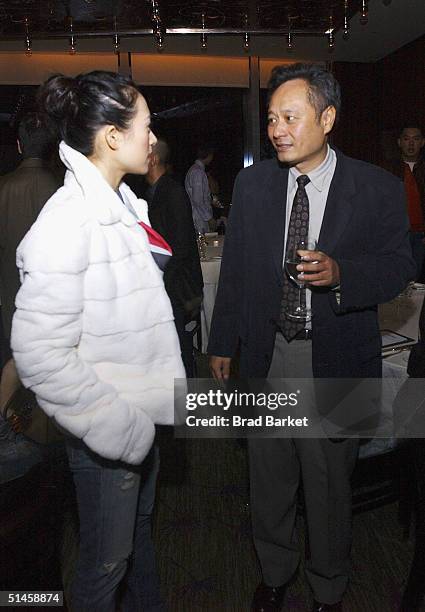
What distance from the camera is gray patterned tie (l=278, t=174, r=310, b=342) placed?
1.71 meters

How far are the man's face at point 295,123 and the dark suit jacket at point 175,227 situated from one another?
52.3 inches

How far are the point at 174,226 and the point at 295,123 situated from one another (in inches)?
54.9

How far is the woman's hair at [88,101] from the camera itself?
122cm

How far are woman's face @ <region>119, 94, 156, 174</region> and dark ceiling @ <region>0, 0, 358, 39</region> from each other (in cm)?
417

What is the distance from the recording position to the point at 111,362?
1.30m

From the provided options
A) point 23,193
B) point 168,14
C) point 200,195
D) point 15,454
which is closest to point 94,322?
point 15,454

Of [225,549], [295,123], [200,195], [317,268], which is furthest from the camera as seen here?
[200,195]

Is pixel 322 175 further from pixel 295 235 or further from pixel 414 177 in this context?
Answer: pixel 414 177

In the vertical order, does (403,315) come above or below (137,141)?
below

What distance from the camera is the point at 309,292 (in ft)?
5.70

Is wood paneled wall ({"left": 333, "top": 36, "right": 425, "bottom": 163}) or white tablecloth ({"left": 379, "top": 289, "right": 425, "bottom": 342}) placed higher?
wood paneled wall ({"left": 333, "top": 36, "right": 425, "bottom": 163})

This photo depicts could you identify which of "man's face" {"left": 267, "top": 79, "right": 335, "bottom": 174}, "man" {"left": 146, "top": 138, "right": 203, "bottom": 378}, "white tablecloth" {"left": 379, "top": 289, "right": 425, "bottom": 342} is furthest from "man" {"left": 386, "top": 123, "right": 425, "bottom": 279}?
"man's face" {"left": 267, "top": 79, "right": 335, "bottom": 174}

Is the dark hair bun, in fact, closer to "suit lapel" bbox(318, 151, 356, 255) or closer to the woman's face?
the woman's face

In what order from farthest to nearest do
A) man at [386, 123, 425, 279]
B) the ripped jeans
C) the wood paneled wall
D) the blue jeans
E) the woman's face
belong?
the wood paneled wall
man at [386, 123, 425, 279]
the blue jeans
the ripped jeans
the woman's face
